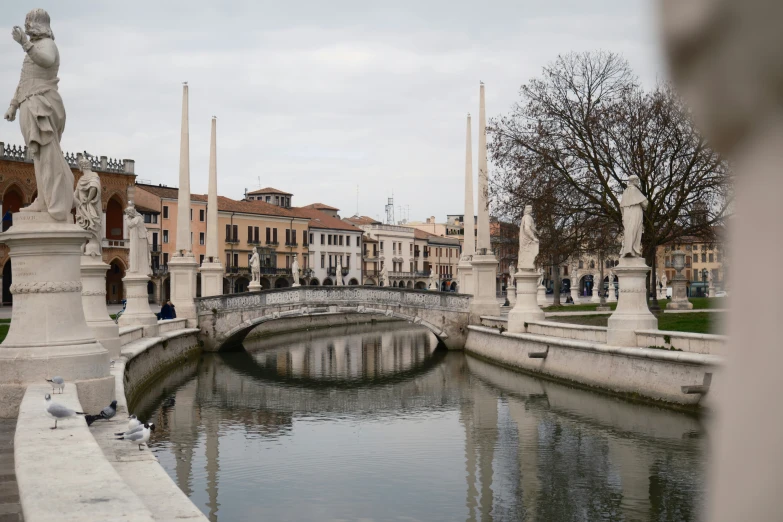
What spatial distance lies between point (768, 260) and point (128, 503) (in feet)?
13.2

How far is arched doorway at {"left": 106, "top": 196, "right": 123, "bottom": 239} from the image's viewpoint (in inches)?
2621

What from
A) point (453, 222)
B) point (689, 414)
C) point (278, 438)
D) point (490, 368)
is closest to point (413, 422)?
point (278, 438)

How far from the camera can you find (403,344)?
41.5 m

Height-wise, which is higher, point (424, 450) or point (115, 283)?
point (115, 283)

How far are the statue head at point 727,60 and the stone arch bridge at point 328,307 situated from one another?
32.2 metres

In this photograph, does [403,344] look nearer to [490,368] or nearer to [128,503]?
[490,368]

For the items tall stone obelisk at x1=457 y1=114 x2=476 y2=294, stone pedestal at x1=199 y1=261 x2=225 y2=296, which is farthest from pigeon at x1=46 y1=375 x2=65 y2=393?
stone pedestal at x1=199 y1=261 x2=225 y2=296

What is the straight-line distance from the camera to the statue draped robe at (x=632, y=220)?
1839 centimetres

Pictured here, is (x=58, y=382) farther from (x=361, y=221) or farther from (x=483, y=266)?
(x=361, y=221)

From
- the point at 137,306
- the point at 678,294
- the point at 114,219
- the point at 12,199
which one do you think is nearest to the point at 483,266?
the point at 678,294

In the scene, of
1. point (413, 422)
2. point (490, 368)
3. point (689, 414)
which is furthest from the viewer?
point (490, 368)

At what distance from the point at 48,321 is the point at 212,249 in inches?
1117

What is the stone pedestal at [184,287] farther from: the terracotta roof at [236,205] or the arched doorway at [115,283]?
the terracotta roof at [236,205]

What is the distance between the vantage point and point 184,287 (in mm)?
33469
